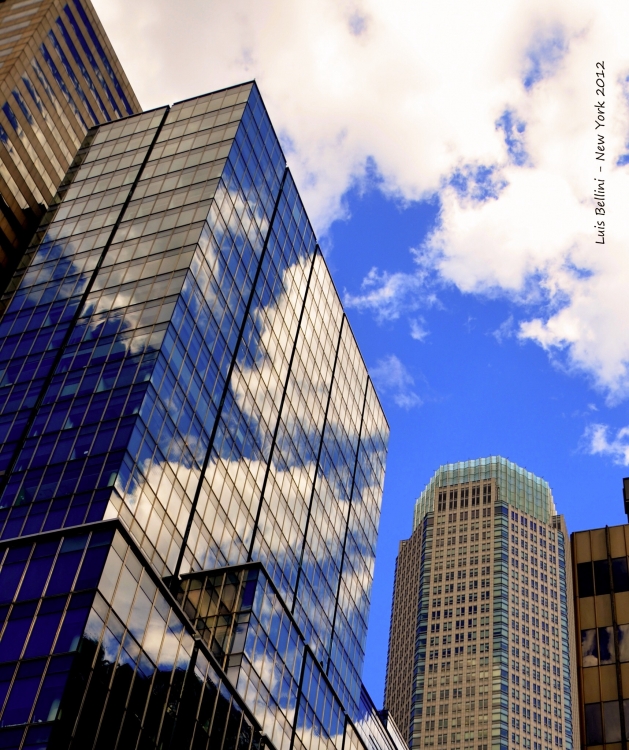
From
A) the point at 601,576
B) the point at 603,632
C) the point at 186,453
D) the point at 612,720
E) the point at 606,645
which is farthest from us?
the point at 186,453

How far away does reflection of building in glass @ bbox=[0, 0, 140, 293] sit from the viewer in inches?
3819

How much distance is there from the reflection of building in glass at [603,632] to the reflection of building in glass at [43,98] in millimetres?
58777

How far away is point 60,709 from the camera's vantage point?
41219 mm

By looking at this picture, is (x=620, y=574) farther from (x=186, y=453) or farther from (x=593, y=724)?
(x=186, y=453)

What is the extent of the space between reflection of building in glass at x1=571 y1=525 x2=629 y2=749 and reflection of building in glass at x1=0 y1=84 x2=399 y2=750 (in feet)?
62.1

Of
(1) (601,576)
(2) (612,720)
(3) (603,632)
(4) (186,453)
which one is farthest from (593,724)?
(4) (186,453)

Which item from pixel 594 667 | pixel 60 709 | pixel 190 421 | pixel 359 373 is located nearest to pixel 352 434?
pixel 359 373

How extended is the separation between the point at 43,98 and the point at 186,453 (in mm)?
53396

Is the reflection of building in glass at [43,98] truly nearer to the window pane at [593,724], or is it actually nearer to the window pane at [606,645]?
the window pane at [606,645]

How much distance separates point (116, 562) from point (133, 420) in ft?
65.8

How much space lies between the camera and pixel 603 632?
5300cm

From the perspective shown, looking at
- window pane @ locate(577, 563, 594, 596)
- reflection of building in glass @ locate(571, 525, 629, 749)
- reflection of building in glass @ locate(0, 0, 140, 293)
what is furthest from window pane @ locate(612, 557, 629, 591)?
reflection of building in glass @ locate(0, 0, 140, 293)

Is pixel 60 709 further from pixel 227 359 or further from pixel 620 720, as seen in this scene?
pixel 227 359

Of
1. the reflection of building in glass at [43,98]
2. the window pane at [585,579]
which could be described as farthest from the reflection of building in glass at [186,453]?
the window pane at [585,579]
